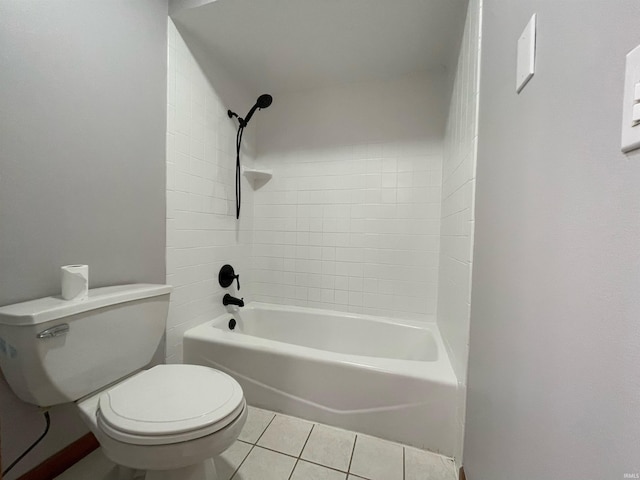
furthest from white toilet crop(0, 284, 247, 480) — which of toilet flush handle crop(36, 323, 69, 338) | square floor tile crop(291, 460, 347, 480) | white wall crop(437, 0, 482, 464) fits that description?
white wall crop(437, 0, 482, 464)

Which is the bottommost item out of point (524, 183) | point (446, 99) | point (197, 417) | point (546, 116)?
point (197, 417)

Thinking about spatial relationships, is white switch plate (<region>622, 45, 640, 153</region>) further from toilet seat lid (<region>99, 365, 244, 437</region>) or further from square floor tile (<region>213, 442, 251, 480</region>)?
square floor tile (<region>213, 442, 251, 480</region>)

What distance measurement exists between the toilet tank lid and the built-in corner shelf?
1.14 meters

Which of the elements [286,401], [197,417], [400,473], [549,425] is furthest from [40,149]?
[400,473]

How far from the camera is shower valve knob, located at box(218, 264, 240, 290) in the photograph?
1.73 meters

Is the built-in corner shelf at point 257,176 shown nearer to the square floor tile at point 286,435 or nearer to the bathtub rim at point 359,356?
the bathtub rim at point 359,356

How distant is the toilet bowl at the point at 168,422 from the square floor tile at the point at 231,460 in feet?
0.58

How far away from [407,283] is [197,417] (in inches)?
55.6

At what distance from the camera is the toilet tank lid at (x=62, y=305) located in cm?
72

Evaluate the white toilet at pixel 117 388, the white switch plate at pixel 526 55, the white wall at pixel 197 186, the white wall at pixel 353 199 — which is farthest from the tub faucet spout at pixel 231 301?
the white switch plate at pixel 526 55

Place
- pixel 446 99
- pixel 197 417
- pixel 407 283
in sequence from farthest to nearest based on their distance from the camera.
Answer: pixel 407 283, pixel 446 99, pixel 197 417

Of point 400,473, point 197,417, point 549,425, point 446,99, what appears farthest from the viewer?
point 446,99

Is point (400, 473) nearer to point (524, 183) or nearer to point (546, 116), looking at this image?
point (524, 183)

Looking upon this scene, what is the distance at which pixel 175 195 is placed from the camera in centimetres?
139
